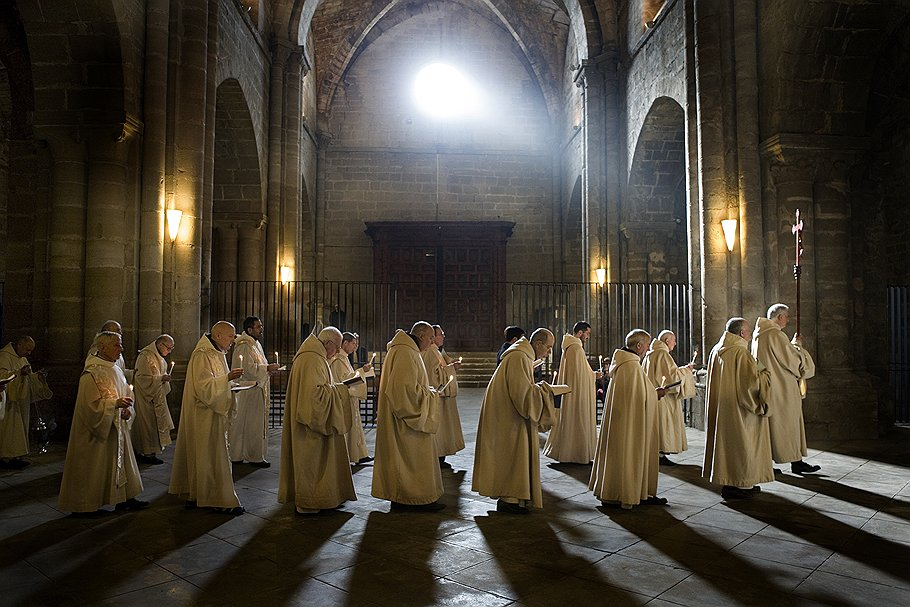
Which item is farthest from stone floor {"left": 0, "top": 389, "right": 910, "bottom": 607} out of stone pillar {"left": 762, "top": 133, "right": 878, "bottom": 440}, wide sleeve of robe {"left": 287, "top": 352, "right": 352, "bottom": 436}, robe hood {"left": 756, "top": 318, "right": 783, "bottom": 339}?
stone pillar {"left": 762, "top": 133, "right": 878, "bottom": 440}

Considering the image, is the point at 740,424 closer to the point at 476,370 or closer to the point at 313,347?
the point at 313,347

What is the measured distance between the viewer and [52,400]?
8.88 meters

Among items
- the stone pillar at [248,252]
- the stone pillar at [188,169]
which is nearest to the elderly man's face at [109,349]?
the stone pillar at [188,169]

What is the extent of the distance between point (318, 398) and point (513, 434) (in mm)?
1747

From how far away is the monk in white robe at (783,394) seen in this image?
7.36 meters

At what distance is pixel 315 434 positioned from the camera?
19.3 feet

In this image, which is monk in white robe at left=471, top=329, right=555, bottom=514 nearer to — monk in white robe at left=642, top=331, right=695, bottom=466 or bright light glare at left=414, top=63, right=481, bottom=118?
monk in white robe at left=642, top=331, right=695, bottom=466

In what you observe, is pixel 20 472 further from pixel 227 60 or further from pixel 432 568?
pixel 227 60

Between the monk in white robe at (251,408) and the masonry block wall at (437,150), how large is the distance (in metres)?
13.1

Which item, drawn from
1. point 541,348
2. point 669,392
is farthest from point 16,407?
point 669,392

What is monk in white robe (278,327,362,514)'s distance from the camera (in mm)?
5742

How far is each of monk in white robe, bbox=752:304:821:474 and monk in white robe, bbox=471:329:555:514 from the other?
10.1ft

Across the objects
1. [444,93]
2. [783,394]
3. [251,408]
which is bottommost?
[251,408]

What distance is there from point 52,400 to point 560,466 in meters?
6.77
